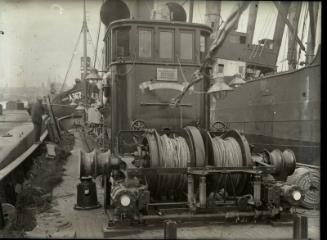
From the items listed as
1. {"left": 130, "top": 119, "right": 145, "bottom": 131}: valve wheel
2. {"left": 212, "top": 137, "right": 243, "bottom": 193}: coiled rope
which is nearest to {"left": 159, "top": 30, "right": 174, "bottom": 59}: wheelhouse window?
{"left": 130, "top": 119, "right": 145, "bottom": 131}: valve wheel

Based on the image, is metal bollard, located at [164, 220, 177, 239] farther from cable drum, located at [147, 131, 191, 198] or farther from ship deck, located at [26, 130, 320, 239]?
cable drum, located at [147, 131, 191, 198]

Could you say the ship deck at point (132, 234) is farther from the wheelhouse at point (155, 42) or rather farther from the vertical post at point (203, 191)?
the wheelhouse at point (155, 42)

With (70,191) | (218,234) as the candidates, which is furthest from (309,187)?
(70,191)

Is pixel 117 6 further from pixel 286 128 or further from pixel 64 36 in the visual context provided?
pixel 286 128

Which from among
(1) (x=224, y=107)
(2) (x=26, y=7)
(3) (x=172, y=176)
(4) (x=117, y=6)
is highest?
(4) (x=117, y=6)

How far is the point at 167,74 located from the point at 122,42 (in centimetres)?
106

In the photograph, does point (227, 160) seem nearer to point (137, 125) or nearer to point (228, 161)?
point (228, 161)

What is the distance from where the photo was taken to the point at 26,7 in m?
5.32

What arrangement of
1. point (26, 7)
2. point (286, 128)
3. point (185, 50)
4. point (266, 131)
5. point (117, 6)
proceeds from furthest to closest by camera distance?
point (266, 131) < point (286, 128) < point (117, 6) < point (185, 50) < point (26, 7)

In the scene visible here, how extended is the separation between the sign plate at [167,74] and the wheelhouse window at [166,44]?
25 centimetres

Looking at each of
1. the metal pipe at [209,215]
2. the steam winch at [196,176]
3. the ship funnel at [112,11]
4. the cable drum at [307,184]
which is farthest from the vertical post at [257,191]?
the ship funnel at [112,11]

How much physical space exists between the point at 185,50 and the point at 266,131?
619 centimetres

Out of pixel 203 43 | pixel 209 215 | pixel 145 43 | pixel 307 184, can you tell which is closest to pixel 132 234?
pixel 209 215

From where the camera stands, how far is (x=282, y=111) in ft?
38.7
